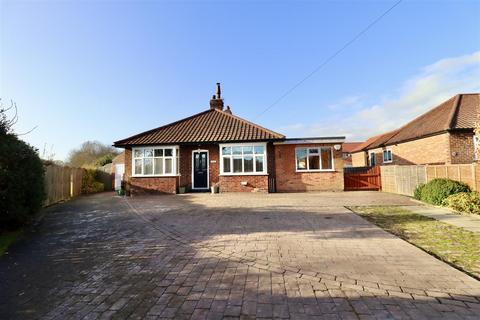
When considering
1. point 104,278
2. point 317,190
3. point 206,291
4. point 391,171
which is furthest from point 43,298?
point 391,171

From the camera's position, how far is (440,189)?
10570mm

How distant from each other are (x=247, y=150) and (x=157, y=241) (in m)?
10.4

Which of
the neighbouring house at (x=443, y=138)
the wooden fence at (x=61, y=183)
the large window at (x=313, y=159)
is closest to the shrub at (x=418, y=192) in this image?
the neighbouring house at (x=443, y=138)

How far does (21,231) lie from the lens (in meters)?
7.56

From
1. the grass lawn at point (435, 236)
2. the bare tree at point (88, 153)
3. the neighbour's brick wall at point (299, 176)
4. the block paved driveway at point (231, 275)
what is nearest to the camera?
the block paved driveway at point (231, 275)

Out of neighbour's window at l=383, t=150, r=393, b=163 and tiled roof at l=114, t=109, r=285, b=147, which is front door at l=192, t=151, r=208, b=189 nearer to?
tiled roof at l=114, t=109, r=285, b=147

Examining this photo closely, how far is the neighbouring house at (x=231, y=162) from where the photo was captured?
15.9 m

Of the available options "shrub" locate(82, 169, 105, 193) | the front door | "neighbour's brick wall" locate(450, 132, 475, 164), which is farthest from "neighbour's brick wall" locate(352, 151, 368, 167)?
"shrub" locate(82, 169, 105, 193)

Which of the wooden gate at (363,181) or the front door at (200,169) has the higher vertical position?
the front door at (200,169)

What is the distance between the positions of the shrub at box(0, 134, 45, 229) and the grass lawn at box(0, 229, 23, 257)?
0.93ft

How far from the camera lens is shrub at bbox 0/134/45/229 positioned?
7.19m

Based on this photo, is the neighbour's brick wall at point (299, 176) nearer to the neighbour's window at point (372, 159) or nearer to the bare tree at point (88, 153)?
the neighbour's window at point (372, 159)

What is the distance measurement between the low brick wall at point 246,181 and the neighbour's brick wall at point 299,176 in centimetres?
131

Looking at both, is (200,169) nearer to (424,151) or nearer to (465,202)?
(465,202)
